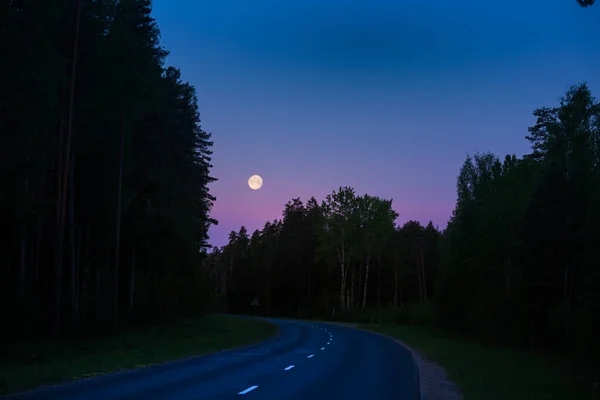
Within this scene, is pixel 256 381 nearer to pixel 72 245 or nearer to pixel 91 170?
pixel 72 245

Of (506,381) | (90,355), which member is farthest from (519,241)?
(90,355)

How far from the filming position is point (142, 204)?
4756 centimetres

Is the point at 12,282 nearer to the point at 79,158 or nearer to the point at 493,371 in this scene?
the point at 79,158

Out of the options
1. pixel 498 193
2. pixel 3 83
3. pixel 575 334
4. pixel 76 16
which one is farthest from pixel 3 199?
pixel 498 193

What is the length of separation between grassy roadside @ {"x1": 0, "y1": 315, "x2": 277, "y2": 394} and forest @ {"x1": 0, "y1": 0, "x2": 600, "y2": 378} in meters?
2.59

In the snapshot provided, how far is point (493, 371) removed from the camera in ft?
72.9

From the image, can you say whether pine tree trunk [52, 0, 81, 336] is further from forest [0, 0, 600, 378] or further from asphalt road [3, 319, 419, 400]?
asphalt road [3, 319, 419, 400]

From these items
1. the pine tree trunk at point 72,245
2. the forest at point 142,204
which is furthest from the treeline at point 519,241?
the pine tree trunk at point 72,245

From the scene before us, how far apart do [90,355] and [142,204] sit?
24166mm

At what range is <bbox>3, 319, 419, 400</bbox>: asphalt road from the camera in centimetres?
1364

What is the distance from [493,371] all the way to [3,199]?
61.7 ft

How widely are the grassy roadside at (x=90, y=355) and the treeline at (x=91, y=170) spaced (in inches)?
109

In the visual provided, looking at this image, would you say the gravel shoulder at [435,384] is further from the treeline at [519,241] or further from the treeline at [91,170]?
the treeline at [91,170]

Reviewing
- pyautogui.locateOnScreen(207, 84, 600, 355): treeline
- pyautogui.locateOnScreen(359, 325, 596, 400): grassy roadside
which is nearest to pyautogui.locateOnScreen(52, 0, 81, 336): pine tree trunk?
pyautogui.locateOnScreen(359, 325, 596, 400): grassy roadside
